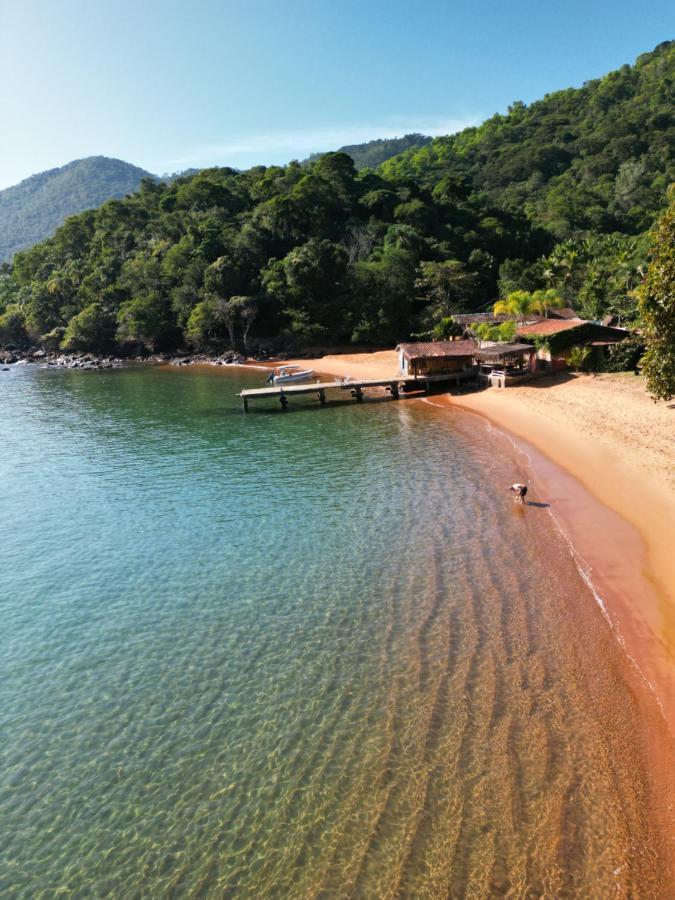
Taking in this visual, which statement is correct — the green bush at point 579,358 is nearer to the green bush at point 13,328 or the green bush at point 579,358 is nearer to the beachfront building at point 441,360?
the beachfront building at point 441,360

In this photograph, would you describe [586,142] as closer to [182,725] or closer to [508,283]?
[508,283]

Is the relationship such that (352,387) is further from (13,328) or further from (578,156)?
(578,156)

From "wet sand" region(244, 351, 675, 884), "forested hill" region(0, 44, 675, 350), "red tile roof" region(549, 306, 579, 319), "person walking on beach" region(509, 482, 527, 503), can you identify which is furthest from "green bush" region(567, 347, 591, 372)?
"person walking on beach" region(509, 482, 527, 503)

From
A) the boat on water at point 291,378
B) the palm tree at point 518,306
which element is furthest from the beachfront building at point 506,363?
the boat on water at point 291,378

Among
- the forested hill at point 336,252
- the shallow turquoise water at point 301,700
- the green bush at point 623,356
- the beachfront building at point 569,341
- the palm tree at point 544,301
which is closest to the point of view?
the shallow turquoise water at point 301,700

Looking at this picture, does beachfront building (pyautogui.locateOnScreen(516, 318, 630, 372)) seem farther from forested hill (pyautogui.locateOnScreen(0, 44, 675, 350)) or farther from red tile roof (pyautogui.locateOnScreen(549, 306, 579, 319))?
red tile roof (pyautogui.locateOnScreen(549, 306, 579, 319))

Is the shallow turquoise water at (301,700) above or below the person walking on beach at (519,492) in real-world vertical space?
below

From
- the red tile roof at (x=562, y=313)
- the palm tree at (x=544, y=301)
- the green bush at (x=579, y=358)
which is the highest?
the palm tree at (x=544, y=301)
